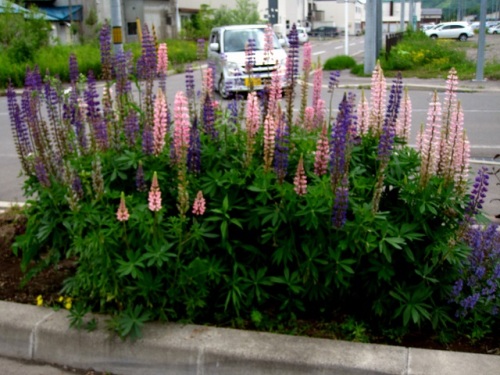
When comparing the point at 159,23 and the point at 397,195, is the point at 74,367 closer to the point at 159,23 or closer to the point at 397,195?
the point at 397,195

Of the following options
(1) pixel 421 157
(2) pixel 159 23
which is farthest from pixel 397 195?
(2) pixel 159 23

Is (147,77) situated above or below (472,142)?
above

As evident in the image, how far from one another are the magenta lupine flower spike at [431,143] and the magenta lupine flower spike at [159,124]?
1548 mm

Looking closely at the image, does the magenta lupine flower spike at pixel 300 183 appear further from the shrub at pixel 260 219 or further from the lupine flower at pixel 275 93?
the lupine flower at pixel 275 93

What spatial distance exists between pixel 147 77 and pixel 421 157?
1.95m

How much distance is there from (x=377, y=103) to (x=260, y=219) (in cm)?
116

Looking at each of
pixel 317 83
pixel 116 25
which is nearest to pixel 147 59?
pixel 317 83

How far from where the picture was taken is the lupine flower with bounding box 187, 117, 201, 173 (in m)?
4.11

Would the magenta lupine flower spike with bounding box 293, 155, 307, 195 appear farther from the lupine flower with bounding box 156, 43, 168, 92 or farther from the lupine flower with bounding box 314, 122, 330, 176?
the lupine flower with bounding box 156, 43, 168, 92

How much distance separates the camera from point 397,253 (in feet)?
13.1

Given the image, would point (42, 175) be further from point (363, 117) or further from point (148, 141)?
point (363, 117)

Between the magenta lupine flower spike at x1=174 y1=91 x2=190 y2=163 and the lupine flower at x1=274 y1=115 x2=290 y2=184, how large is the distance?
0.53 metres

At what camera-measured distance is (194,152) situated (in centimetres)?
412

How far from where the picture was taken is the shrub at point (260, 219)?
383 cm
